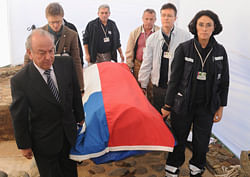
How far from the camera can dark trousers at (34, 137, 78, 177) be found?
170cm

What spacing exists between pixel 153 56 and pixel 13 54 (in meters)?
3.81

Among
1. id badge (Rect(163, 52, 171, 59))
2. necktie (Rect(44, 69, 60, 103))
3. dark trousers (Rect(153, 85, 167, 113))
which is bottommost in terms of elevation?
dark trousers (Rect(153, 85, 167, 113))

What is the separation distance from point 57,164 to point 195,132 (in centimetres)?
110

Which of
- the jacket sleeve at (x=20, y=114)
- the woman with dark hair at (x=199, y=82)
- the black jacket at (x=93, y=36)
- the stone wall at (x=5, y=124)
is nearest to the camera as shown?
the jacket sleeve at (x=20, y=114)

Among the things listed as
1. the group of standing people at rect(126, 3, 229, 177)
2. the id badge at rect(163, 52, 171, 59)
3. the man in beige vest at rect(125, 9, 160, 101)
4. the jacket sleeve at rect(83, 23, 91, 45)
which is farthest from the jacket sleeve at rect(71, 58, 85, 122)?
the jacket sleeve at rect(83, 23, 91, 45)

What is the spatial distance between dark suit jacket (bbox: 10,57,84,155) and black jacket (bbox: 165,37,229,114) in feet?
2.54

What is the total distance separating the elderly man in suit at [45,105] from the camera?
4.87 feet

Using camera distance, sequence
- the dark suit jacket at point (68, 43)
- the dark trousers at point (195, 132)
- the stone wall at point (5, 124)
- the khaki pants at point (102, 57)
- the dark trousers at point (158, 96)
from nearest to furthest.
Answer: the dark trousers at point (195, 132)
the dark suit jacket at point (68, 43)
the dark trousers at point (158, 96)
the stone wall at point (5, 124)
the khaki pants at point (102, 57)

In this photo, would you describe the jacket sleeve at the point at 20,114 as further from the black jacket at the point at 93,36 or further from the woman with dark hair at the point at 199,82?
the black jacket at the point at 93,36

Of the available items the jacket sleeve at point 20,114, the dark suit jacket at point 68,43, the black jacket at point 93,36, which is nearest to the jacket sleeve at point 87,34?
the black jacket at point 93,36

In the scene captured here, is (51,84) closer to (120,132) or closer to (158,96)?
(120,132)

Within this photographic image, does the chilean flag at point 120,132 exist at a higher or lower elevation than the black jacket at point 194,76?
lower

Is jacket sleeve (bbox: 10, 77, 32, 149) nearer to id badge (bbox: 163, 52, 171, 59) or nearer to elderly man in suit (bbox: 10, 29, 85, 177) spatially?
elderly man in suit (bbox: 10, 29, 85, 177)

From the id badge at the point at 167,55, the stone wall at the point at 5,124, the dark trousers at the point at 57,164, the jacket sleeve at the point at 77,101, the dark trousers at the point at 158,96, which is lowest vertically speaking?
the stone wall at the point at 5,124
